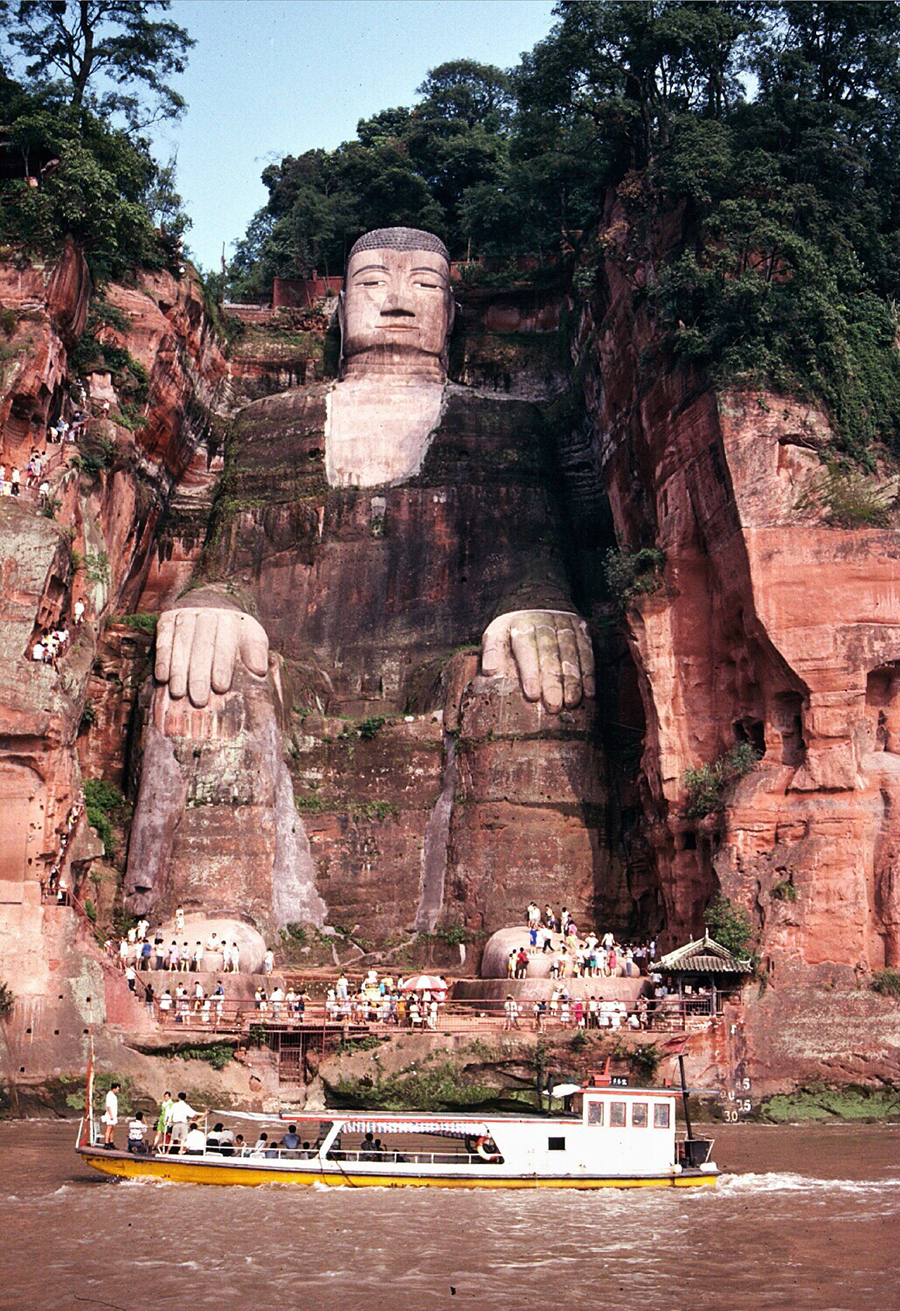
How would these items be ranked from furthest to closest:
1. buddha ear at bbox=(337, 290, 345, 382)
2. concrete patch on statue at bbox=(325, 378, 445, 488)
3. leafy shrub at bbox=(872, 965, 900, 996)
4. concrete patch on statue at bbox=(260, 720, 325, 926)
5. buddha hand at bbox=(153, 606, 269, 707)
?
1. buddha ear at bbox=(337, 290, 345, 382)
2. concrete patch on statue at bbox=(325, 378, 445, 488)
3. buddha hand at bbox=(153, 606, 269, 707)
4. concrete patch on statue at bbox=(260, 720, 325, 926)
5. leafy shrub at bbox=(872, 965, 900, 996)

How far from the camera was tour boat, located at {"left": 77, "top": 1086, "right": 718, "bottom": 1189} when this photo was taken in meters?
17.0

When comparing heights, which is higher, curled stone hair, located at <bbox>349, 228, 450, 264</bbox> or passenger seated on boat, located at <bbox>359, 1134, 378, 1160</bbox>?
curled stone hair, located at <bbox>349, 228, 450, 264</bbox>

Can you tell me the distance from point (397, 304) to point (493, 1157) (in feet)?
81.9

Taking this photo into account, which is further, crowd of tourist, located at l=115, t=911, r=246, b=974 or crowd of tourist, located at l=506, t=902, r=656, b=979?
crowd of tourist, located at l=506, t=902, r=656, b=979

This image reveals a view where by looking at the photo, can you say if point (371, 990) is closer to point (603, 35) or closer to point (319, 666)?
point (319, 666)

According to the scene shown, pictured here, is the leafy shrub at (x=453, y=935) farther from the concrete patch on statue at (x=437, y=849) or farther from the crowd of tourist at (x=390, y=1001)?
the crowd of tourist at (x=390, y=1001)

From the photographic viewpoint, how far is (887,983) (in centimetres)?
2356

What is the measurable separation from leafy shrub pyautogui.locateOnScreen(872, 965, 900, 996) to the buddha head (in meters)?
19.5

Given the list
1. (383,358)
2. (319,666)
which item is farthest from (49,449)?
(383,358)

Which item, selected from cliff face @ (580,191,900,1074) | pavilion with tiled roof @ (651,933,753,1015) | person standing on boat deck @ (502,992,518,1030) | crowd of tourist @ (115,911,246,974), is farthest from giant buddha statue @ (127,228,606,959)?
pavilion with tiled roof @ (651,933,753,1015)

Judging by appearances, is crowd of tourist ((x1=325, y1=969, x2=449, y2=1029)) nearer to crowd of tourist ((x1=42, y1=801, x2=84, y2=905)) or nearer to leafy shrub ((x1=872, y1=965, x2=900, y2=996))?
crowd of tourist ((x1=42, y1=801, x2=84, y2=905))

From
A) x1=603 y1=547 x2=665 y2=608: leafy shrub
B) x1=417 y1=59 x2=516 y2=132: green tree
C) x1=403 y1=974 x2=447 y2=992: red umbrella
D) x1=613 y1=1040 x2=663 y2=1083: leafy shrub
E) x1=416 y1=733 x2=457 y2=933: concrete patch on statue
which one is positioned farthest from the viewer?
x1=417 y1=59 x2=516 y2=132: green tree

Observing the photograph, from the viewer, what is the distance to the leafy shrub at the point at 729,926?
24078 mm

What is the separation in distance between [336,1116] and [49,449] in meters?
16.1
